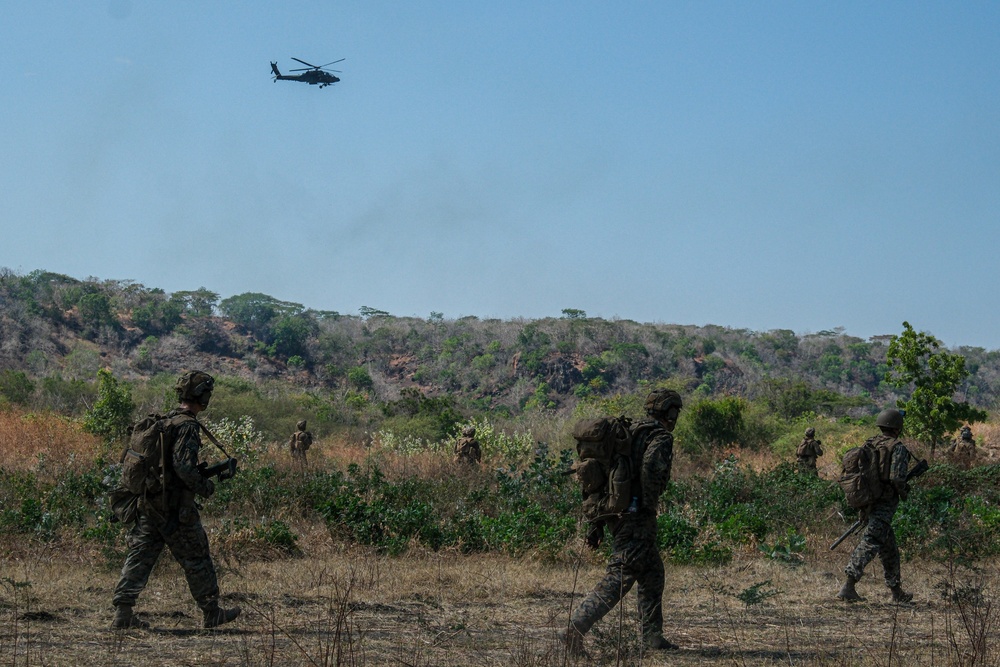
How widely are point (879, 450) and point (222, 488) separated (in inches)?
282

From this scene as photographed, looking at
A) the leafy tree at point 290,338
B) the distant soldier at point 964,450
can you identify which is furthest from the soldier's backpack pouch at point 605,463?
the leafy tree at point 290,338

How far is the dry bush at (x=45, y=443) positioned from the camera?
578 inches

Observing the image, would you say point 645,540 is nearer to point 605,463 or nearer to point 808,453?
point 605,463

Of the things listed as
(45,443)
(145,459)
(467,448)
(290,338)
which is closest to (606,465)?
(145,459)

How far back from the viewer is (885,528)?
854 cm

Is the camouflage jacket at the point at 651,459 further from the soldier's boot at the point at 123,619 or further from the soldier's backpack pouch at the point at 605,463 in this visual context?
the soldier's boot at the point at 123,619

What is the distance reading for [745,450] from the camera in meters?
25.4

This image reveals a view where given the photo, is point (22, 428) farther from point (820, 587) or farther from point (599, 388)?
point (599, 388)

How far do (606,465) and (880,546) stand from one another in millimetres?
3456

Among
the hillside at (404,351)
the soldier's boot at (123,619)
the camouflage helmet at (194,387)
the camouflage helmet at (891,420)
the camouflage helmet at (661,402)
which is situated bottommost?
the soldier's boot at (123,619)

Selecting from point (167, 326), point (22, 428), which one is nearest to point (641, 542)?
point (22, 428)

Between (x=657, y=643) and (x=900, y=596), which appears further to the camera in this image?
(x=900, y=596)

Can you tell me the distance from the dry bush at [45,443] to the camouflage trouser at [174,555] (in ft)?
24.4

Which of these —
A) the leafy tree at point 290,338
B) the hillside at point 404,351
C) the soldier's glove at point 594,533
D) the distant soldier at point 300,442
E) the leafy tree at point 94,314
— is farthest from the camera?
the leafy tree at point 290,338
